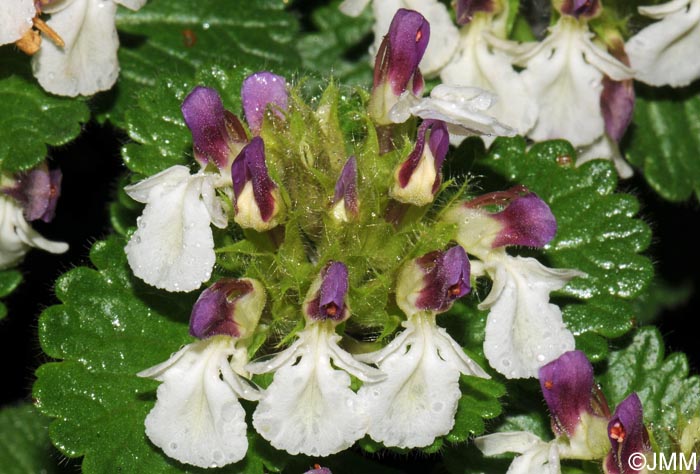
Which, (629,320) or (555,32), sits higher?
(555,32)

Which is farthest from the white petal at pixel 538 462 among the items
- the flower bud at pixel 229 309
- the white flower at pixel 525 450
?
the flower bud at pixel 229 309

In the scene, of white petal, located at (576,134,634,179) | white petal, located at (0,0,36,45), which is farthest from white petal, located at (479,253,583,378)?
white petal, located at (0,0,36,45)

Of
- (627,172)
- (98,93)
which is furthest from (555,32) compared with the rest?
(98,93)

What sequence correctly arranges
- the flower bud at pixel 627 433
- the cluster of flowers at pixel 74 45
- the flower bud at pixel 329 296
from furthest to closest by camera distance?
1. the cluster of flowers at pixel 74 45
2. the flower bud at pixel 627 433
3. the flower bud at pixel 329 296

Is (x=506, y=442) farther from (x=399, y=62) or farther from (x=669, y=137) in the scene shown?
(x=669, y=137)

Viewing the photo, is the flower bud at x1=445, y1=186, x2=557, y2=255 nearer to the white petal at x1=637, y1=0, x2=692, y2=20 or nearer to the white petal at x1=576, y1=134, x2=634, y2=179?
the white petal at x1=576, y1=134, x2=634, y2=179

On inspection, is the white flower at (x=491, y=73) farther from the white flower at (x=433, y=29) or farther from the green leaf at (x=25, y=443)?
the green leaf at (x=25, y=443)

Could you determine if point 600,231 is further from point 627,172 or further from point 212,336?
→ point 212,336
